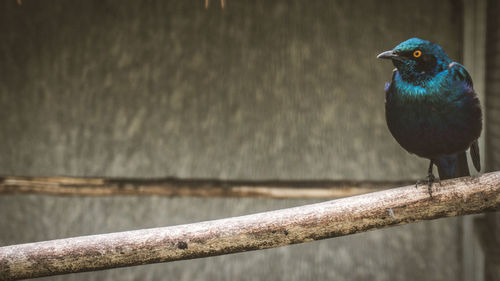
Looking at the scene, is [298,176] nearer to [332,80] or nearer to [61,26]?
[332,80]

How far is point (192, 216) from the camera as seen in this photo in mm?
1738

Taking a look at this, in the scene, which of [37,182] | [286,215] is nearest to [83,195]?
[37,182]

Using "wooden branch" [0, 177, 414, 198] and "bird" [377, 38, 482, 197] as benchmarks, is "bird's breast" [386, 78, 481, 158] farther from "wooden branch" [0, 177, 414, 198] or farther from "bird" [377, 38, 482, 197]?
"wooden branch" [0, 177, 414, 198]

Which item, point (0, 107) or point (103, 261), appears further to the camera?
point (0, 107)

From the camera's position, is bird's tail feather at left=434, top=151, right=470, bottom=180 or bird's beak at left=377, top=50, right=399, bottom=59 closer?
bird's beak at left=377, top=50, right=399, bottom=59

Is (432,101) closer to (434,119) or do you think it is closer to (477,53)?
(434,119)

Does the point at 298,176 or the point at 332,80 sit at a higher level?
the point at 332,80

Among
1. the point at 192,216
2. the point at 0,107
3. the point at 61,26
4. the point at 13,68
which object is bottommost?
the point at 192,216

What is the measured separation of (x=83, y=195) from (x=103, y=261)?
0.86 meters

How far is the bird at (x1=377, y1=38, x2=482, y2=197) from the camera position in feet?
3.45

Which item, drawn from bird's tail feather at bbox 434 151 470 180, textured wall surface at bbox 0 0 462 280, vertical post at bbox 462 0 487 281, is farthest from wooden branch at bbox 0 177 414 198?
vertical post at bbox 462 0 487 281

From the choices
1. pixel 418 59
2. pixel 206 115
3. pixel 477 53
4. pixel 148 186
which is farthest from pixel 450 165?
pixel 148 186

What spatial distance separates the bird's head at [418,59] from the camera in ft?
3.41

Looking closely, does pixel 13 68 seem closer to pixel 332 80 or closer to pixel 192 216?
pixel 192 216
